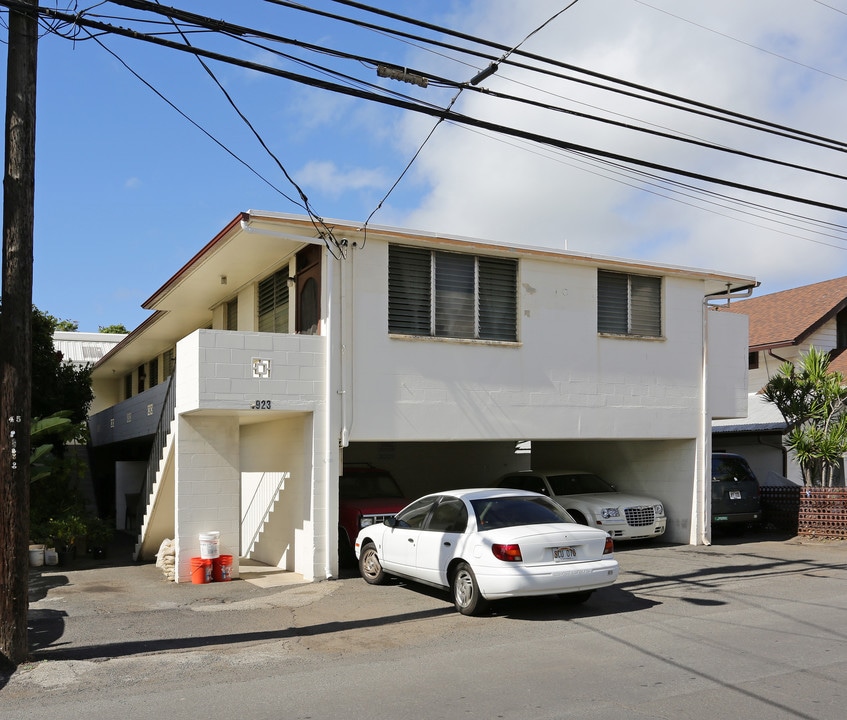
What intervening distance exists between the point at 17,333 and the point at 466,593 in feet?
19.1

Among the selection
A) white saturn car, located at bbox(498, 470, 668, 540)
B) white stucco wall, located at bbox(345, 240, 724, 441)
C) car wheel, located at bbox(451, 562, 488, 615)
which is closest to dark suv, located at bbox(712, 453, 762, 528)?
white saturn car, located at bbox(498, 470, 668, 540)

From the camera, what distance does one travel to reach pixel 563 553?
10.2m

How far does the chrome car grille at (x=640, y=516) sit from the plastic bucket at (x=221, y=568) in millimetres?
7587

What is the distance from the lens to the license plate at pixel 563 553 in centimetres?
1020

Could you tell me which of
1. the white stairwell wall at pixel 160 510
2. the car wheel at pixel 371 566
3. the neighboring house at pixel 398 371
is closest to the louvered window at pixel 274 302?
the neighboring house at pixel 398 371

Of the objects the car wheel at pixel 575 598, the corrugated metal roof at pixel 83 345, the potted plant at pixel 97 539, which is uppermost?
the corrugated metal roof at pixel 83 345

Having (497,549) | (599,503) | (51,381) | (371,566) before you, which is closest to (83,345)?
(51,381)

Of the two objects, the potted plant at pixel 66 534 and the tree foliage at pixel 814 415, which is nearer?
the potted plant at pixel 66 534

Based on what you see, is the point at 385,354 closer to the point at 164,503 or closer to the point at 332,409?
the point at 332,409

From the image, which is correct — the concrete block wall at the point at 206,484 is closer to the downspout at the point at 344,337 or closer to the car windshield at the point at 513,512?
the downspout at the point at 344,337

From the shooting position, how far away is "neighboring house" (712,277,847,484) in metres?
22.9

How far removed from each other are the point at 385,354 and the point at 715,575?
247 inches

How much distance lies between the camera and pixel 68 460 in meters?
19.6

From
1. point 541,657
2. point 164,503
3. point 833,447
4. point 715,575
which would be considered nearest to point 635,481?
point 833,447
